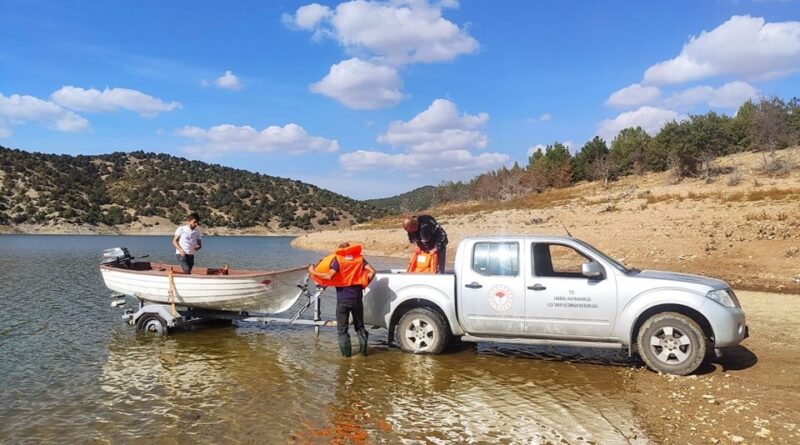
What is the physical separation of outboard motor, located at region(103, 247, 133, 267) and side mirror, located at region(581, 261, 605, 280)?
925 centimetres

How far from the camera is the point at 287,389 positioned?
24.3 feet

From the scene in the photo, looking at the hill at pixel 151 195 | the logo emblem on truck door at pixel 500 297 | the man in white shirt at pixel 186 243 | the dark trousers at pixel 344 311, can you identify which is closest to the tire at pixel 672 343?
the logo emblem on truck door at pixel 500 297

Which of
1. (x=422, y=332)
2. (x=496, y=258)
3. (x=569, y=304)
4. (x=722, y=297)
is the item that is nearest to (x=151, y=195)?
(x=422, y=332)

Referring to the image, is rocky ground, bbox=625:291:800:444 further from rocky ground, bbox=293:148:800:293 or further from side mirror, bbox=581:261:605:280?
rocky ground, bbox=293:148:800:293

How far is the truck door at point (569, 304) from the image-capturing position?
321 inches

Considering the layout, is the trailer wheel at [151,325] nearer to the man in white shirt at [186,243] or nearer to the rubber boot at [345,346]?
the man in white shirt at [186,243]

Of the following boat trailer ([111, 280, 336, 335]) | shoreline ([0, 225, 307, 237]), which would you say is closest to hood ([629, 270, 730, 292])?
boat trailer ([111, 280, 336, 335])

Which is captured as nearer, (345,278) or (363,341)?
(345,278)

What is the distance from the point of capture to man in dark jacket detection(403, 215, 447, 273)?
10.3 meters

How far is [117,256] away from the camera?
11.9 meters

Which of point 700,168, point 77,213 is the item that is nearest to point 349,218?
point 77,213

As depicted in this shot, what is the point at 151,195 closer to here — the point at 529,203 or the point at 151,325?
the point at 529,203

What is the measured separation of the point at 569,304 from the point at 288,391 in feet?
13.7

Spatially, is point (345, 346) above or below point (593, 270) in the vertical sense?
below
